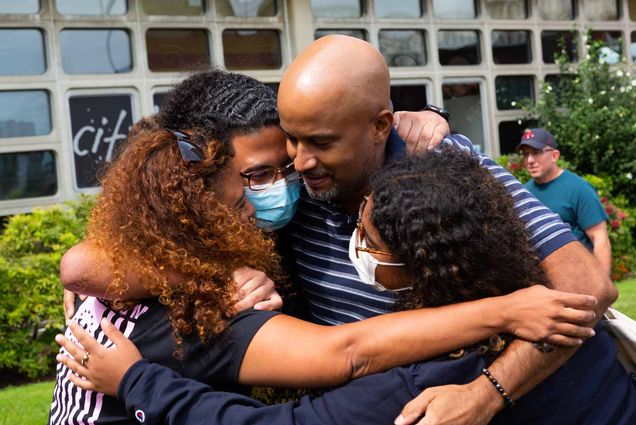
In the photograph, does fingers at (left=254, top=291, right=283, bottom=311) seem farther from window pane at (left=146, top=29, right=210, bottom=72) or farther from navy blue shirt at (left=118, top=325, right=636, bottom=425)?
window pane at (left=146, top=29, right=210, bottom=72)

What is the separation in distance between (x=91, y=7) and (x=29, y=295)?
2.71m

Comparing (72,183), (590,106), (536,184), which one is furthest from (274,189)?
(590,106)

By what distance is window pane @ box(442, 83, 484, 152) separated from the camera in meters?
9.12

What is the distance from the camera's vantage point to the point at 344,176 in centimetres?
251

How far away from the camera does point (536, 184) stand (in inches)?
258

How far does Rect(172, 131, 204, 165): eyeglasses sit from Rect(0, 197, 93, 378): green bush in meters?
4.34

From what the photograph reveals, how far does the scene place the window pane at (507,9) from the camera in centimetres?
933

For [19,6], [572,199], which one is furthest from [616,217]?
[19,6]

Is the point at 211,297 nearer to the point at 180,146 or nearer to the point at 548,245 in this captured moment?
the point at 180,146

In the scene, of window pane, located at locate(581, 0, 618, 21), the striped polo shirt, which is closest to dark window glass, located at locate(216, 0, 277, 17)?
window pane, located at locate(581, 0, 618, 21)

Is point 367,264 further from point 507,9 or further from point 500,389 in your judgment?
point 507,9

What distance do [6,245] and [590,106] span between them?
264 inches

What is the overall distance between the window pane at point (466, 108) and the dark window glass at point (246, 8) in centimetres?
222

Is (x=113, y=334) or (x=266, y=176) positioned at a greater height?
(x=266, y=176)
